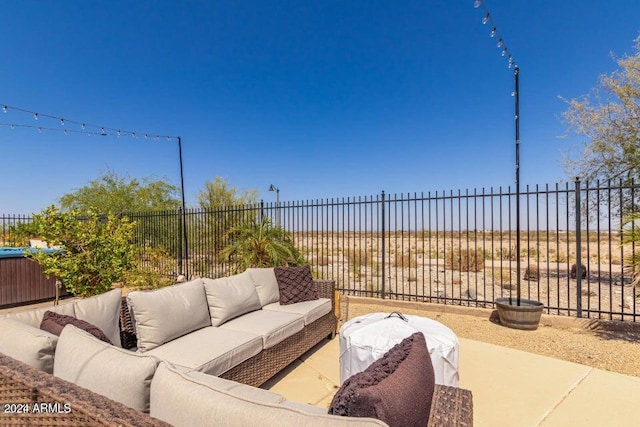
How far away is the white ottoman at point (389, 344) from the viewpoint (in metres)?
2.38

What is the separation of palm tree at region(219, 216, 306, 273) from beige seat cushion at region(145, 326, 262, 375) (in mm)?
3230

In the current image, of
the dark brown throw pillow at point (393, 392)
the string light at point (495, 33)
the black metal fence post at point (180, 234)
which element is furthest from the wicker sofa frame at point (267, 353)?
the black metal fence post at point (180, 234)

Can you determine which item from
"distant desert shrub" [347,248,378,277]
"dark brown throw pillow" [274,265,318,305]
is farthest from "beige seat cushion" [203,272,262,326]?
"distant desert shrub" [347,248,378,277]

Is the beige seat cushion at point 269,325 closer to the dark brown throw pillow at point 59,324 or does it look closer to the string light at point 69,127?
the dark brown throw pillow at point 59,324

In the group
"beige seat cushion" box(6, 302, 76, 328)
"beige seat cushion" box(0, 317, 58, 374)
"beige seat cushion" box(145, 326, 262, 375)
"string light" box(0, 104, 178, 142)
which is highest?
"string light" box(0, 104, 178, 142)

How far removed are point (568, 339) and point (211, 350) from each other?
451cm

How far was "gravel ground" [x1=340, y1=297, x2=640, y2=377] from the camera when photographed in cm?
344

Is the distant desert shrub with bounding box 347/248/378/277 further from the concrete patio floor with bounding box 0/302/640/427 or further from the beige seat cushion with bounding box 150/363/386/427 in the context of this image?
the beige seat cushion with bounding box 150/363/386/427

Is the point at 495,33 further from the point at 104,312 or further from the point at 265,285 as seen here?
the point at 104,312

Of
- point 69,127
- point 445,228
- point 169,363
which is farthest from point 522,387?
point 69,127

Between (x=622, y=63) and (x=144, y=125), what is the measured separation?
546 inches

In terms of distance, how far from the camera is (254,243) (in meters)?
6.28

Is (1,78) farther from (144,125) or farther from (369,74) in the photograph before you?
(369,74)

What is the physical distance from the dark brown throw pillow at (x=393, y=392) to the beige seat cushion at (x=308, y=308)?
94.6 inches
